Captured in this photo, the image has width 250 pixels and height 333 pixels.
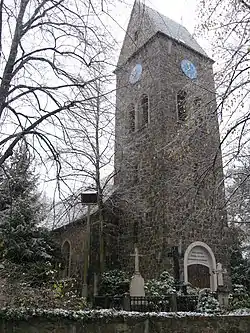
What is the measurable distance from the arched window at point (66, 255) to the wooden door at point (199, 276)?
689cm

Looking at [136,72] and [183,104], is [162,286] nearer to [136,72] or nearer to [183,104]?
[183,104]

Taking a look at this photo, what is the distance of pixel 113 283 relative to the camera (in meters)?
15.8

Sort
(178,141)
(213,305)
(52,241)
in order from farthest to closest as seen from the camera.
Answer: (52,241) < (213,305) < (178,141)

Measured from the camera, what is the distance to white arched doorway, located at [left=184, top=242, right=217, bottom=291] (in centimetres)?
1659

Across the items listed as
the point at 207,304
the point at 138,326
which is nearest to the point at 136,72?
the point at 207,304

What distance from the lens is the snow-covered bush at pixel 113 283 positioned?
49.8ft

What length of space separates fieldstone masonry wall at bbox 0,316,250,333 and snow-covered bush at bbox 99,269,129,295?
862cm

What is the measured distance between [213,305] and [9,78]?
7400 mm

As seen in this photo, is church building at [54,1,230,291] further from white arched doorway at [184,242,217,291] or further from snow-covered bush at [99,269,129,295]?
snow-covered bush at [99,269,129,295]

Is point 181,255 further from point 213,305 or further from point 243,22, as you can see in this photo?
point 243,22

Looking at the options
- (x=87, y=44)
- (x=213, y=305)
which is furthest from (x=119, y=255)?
(x=87, y=44)

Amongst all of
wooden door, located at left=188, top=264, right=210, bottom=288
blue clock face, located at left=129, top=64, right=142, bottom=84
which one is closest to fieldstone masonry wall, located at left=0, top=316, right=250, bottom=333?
blue clock face, located at left=129, top=64, right=142, bottom=84

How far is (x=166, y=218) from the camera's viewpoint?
16.9 m

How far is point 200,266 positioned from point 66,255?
7.63m
